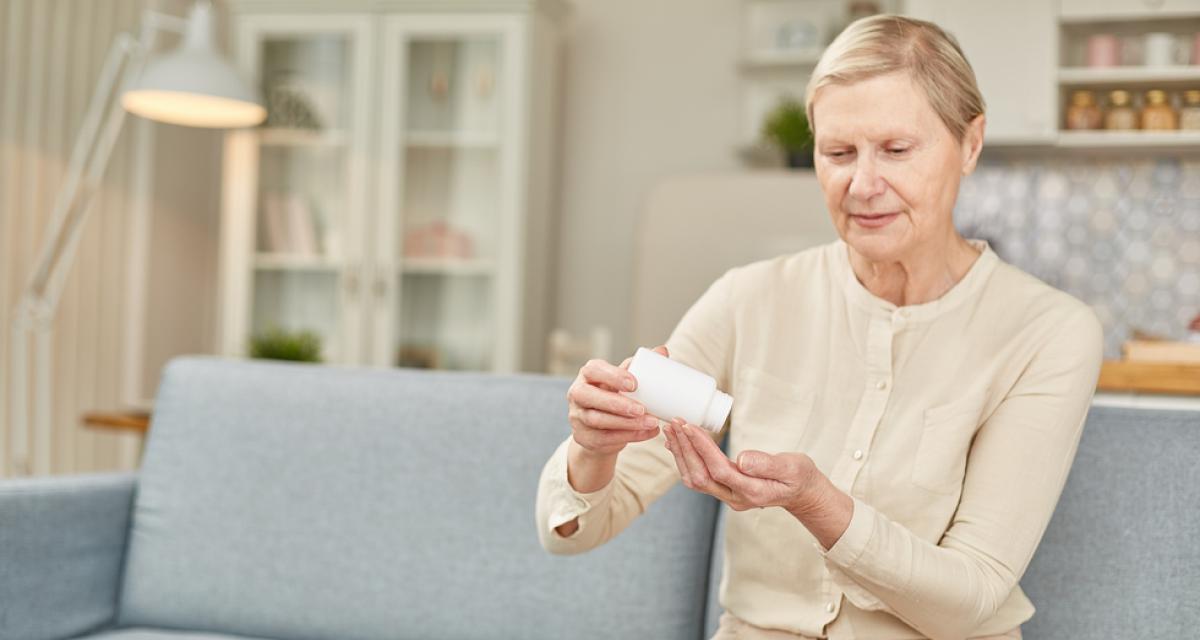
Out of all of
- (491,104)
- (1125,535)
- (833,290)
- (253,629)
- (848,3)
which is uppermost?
(848,3)

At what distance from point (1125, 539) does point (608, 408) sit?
70 cm

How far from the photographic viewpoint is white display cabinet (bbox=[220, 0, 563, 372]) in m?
3.63

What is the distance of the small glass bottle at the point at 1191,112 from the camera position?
3340 millimetres

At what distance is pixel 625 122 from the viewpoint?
13.2 feet

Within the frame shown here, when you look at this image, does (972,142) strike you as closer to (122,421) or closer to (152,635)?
(152,635)

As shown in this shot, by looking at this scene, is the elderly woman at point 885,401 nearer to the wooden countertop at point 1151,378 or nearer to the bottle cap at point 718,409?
the bottle cap at point 718,409

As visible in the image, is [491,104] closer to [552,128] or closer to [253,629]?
[552,128]

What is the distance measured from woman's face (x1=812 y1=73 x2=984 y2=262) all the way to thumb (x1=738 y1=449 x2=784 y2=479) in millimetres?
313

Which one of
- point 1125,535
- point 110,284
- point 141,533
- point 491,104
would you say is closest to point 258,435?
point 141,533

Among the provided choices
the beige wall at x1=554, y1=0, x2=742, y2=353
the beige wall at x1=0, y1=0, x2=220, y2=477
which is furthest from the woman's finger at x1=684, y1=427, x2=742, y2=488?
the beige wall at x1=554, y1=0, x2=742, y2=353

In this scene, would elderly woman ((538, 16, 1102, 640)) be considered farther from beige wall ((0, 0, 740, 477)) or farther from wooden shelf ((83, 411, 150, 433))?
beige wall ((0, 0, 740, 477))

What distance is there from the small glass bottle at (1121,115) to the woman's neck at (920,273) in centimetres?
244

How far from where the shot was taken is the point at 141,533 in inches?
Answer: 66.7

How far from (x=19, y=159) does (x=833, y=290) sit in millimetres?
3014
